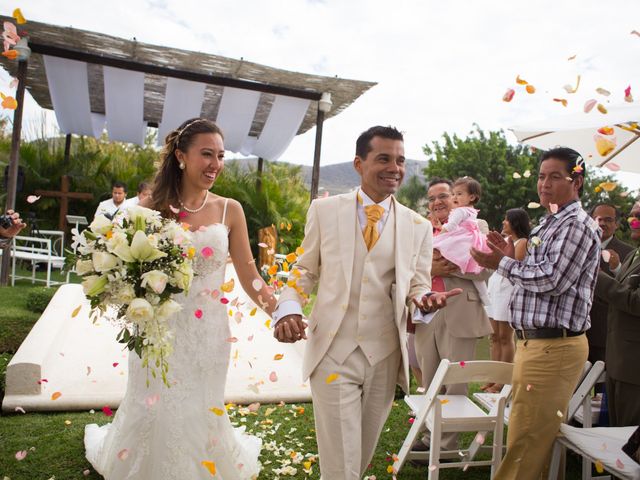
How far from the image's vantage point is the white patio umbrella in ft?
13.4

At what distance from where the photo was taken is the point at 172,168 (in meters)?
3.78

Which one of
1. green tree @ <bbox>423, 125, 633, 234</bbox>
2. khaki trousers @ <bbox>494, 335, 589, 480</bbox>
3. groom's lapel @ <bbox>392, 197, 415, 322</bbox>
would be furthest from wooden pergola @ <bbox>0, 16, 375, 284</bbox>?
green tree @ <bbox>423, 125, 633, 234</bbox>

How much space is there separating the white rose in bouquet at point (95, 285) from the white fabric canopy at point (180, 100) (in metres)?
9.55

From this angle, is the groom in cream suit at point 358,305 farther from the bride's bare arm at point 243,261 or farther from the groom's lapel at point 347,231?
the bride's bare arm at point 243,261

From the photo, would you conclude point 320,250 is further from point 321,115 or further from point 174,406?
point 321,115

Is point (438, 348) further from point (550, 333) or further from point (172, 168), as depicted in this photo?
point (172, 168)

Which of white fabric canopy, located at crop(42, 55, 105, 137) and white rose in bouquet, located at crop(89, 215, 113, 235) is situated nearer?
white rose in bouquet, located at crop(89, 215, 113, 235)

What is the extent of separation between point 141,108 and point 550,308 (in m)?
11.4

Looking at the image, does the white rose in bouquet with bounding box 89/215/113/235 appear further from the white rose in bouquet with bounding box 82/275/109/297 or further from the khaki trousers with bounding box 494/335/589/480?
the khaki trousers with bounding box 494/335/589/480

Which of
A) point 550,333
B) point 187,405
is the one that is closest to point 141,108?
point 187,405

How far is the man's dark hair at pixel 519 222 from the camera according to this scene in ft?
20.0

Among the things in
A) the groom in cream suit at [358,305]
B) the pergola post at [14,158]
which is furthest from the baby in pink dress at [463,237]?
the pergola post at [14,158]

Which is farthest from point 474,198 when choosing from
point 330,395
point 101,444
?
point 101,444

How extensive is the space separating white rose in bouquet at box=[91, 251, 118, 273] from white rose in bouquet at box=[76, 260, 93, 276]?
10 cm
